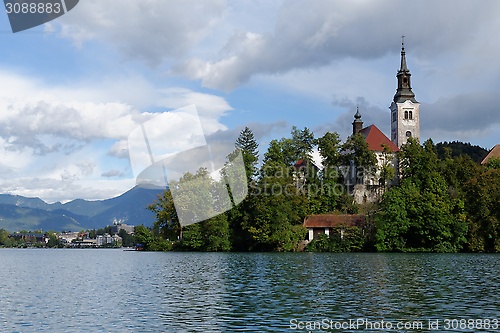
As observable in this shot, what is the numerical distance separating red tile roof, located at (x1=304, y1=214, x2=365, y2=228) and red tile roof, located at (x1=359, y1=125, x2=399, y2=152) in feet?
73.2

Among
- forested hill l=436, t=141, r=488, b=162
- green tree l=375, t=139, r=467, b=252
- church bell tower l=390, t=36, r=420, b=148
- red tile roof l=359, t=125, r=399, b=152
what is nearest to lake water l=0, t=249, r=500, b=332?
green tree l=375, t=139, r=467, b=252

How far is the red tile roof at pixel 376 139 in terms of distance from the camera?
332 feet

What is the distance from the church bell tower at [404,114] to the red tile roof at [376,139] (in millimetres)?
9909

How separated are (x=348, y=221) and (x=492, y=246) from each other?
1782cm

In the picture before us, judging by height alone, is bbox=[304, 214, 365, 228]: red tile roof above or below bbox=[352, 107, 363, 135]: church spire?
below

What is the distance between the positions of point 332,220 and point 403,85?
46630mm

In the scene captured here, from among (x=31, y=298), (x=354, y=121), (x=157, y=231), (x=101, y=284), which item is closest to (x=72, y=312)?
(x=31, y=298)

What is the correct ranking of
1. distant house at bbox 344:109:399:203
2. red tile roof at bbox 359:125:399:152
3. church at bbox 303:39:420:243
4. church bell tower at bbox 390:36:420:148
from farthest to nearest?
church bell tower at bbox 390:36:420:148
red tile roof at bbox 359:125:399:152
distant house at bbox 344:109:399:203
church at bbox 303:39:420:243

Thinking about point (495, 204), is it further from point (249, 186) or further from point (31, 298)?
point (31, 298)

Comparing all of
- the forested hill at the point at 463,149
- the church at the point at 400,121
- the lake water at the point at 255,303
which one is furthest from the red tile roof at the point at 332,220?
the forested hill at the point at 463,149

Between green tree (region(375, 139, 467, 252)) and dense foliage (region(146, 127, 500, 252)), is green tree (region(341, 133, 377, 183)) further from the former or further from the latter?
green tree (region(375, 139, 467, 252))

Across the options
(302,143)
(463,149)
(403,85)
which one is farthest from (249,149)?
(463,149)

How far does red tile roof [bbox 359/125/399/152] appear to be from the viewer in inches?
3979

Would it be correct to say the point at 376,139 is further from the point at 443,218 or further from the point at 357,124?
the point at 443,218
